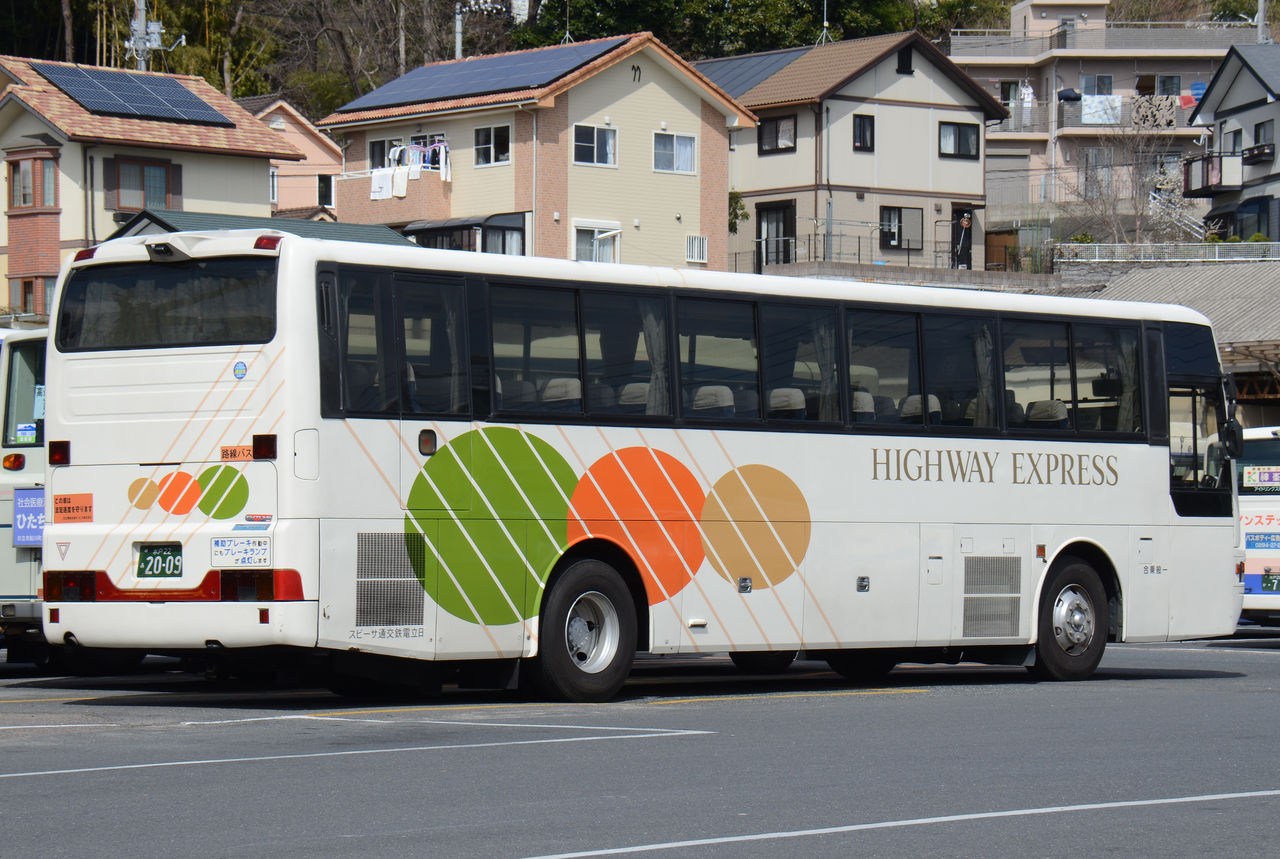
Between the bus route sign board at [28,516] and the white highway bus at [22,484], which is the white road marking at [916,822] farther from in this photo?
the bus route sign board at [28,516]

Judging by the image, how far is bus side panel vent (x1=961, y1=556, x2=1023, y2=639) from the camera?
16562 mm

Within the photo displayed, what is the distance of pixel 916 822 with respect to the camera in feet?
27.8

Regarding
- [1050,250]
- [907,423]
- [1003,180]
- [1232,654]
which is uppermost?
[1003,180]

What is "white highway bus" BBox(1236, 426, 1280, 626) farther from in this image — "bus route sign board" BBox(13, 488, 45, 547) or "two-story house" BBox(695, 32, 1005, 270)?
"two-story house" BBox(695, 32, 1005, 270)

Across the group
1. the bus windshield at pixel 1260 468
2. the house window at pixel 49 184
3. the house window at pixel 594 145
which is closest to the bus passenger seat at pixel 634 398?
the bus windshield at pixel 1260 468

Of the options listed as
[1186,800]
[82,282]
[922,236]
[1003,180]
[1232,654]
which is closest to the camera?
[1186,800]

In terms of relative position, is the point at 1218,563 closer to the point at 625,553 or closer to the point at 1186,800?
the point at 625,553

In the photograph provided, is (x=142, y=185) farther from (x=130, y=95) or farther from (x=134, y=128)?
(x=130, y=95)

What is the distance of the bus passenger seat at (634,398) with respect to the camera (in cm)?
1421

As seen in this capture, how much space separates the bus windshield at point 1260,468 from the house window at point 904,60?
140ft

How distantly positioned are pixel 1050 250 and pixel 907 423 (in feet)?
173

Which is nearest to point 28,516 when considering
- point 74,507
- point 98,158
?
point 74,507

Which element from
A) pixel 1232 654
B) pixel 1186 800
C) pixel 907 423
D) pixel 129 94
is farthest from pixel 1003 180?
pixel 1186 800

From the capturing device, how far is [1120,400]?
58.1 feet
